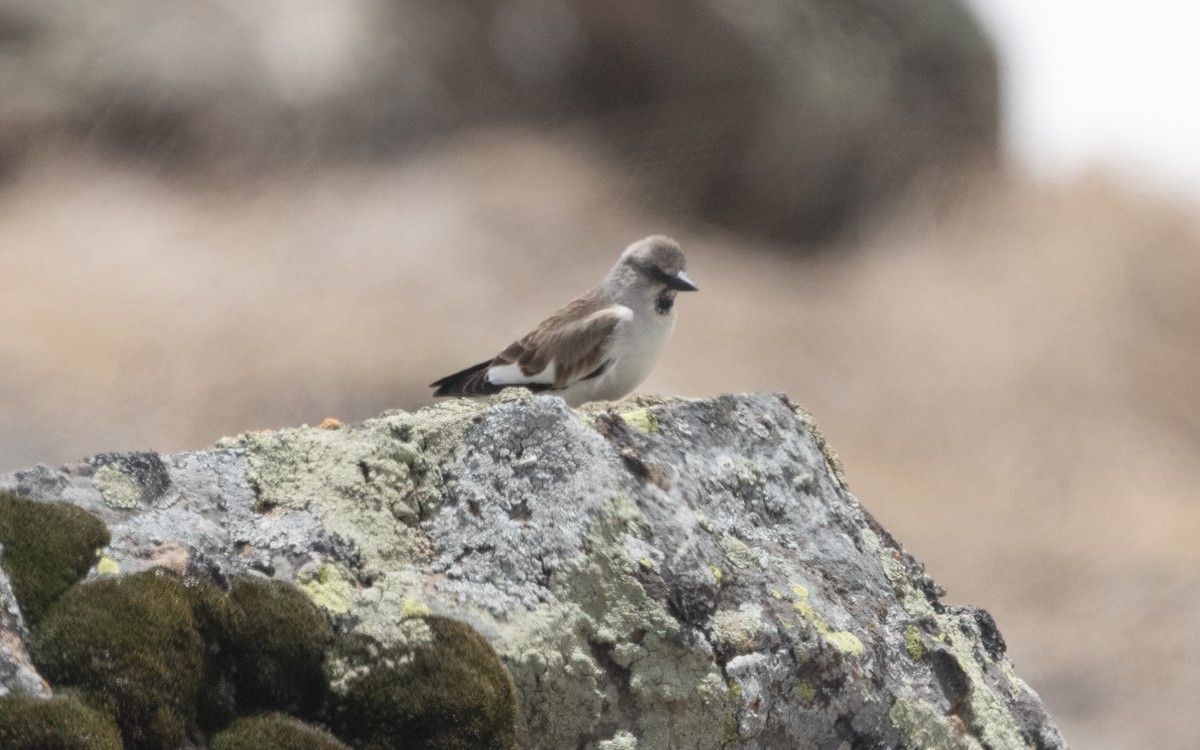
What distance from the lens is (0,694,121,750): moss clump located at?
11.9ft

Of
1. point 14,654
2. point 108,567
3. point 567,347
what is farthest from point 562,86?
point 14,654

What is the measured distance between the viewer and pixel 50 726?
367 cm

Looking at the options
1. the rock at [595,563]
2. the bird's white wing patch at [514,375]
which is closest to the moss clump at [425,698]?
the rock at [595,563]

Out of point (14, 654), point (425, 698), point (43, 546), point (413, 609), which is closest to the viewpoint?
point (14, 654)

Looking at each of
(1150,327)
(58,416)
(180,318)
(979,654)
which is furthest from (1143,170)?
(979,654)

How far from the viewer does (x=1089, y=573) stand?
1905 centimetres

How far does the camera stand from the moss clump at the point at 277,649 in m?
4.28

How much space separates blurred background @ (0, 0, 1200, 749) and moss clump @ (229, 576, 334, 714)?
36.8ft

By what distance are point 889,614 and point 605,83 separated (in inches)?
704

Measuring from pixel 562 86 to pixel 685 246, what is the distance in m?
3.19

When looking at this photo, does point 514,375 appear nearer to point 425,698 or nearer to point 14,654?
point 425,698

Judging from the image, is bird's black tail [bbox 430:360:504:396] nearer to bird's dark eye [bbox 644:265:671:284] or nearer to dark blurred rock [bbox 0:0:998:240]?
bird's dark eye [bbox 644:265:671:284]

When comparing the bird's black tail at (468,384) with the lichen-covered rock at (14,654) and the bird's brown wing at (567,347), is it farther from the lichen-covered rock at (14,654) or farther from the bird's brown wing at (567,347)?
the lichen-covered rock at (14,654)

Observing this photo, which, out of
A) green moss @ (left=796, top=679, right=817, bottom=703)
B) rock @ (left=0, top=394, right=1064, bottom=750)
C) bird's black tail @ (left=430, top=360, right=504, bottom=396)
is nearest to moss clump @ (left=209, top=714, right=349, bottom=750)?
rock @ (left=0, top=394, right=1064, bottom=750)
